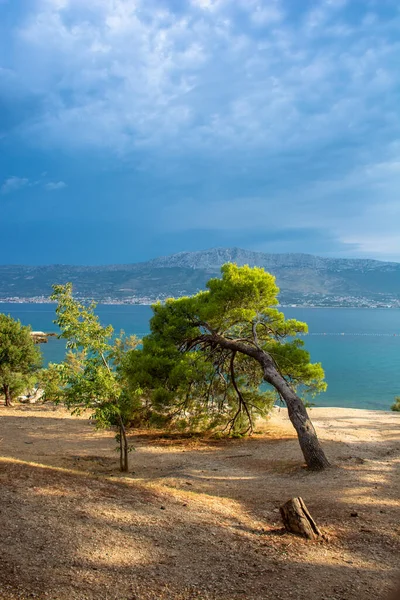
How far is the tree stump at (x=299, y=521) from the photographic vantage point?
23.7ft

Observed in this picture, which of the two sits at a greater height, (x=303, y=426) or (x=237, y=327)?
(x=237, y=327)

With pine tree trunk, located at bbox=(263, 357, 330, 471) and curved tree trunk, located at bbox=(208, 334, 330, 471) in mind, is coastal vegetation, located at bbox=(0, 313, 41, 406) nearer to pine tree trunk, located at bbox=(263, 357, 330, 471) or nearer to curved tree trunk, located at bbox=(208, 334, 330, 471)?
curved tree trunk, located at bbox=(208, 334, 330, 471)

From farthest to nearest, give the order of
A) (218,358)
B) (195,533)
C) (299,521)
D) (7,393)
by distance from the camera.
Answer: (7,393), (218,358), (299,521), (195,533)

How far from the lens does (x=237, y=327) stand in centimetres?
1970

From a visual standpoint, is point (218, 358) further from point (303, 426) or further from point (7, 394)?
point (7, 394)

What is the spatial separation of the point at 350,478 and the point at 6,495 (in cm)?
902

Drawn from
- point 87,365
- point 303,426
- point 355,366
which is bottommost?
point 355,366

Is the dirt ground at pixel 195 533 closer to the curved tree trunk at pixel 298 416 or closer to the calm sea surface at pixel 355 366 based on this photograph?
the curved tree trunk at pixel 298 416

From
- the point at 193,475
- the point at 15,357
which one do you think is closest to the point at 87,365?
the point at 193,475

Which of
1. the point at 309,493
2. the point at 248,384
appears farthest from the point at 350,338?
the point at 309,493

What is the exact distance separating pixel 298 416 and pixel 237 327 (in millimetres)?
6522

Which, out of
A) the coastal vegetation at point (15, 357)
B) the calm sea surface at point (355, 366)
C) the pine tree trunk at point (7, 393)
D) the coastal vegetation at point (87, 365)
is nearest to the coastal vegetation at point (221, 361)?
the coastal vegetation at point (87, 365)

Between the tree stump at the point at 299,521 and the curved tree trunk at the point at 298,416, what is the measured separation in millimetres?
5895

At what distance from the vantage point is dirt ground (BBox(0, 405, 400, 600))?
5.37m
